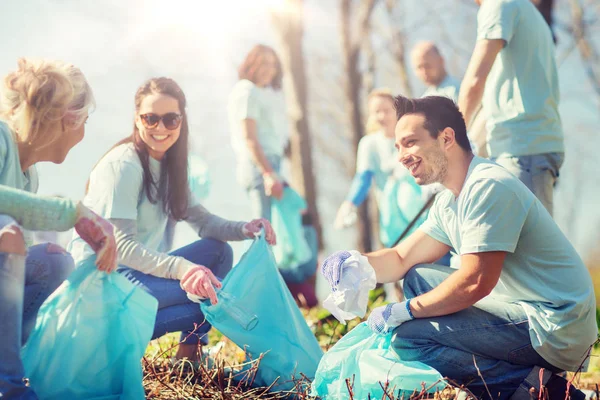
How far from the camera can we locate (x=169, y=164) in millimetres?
2826

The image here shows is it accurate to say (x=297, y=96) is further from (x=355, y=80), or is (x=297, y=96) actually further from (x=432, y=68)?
(x=432, y=68)

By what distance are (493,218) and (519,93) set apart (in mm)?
1232

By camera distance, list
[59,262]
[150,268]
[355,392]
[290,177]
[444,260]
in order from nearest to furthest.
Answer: [355,392]
[59,262]
[150,268]
[444,260]
[290,177]

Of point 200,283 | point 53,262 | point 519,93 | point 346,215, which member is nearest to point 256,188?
point 346,215

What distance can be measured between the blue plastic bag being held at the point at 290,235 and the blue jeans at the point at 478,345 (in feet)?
7.67

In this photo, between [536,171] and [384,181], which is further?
[384,181]

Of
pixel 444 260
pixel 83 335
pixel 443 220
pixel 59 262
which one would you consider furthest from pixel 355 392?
pixel 444 260

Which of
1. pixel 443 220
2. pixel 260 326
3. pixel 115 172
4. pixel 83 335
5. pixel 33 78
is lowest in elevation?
pixel 260 326

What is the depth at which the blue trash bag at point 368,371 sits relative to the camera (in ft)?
7.10

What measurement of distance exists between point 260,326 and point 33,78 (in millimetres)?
1168

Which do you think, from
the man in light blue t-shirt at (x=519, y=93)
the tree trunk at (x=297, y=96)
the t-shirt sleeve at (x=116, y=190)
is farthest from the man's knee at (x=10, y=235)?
the tree trunk at (x=297, y=96)

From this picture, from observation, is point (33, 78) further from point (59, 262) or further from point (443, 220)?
point (443, 220)

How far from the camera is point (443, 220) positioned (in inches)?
92.9

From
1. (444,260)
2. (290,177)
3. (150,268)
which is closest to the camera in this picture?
(150,268)
